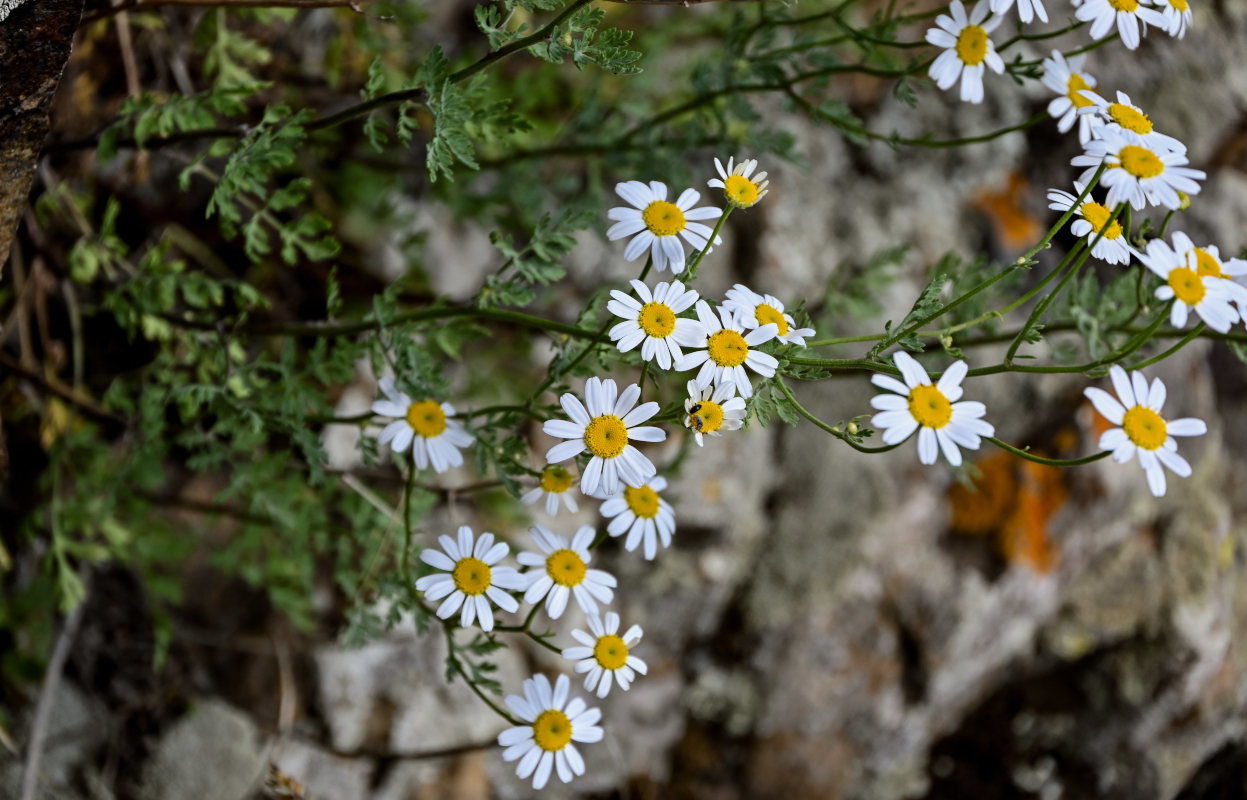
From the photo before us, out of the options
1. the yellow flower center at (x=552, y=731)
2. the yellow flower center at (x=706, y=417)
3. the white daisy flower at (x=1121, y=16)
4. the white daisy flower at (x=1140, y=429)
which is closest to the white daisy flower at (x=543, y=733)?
the yellow flower center at (x=552, y=731)

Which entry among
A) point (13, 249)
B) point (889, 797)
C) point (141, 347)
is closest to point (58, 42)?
point (13, 249)

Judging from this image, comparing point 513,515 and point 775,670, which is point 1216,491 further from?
point 513,515

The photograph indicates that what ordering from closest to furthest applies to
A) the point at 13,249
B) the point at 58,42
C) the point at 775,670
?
the point at 58,42 → the point at 13,249 → the point at 775,670

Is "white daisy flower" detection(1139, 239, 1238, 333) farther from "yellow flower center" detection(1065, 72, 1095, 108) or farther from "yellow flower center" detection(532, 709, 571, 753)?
"yellow flower center" detection(532, 709, 571, 753)

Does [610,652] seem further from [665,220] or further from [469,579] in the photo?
[665,220]

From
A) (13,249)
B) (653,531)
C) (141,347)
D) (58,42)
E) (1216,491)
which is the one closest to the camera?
(58,42)

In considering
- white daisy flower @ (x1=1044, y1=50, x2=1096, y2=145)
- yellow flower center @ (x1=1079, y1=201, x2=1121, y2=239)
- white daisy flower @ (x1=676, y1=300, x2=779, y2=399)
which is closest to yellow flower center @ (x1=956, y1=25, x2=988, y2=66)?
white daisy flower @ (x1=1044, y1=50, x2=1096, y2=145)

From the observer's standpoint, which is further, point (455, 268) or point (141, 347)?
point (455, 268)

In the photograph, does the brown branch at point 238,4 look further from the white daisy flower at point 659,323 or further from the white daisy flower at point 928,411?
the white daisy flower at point 928,411
